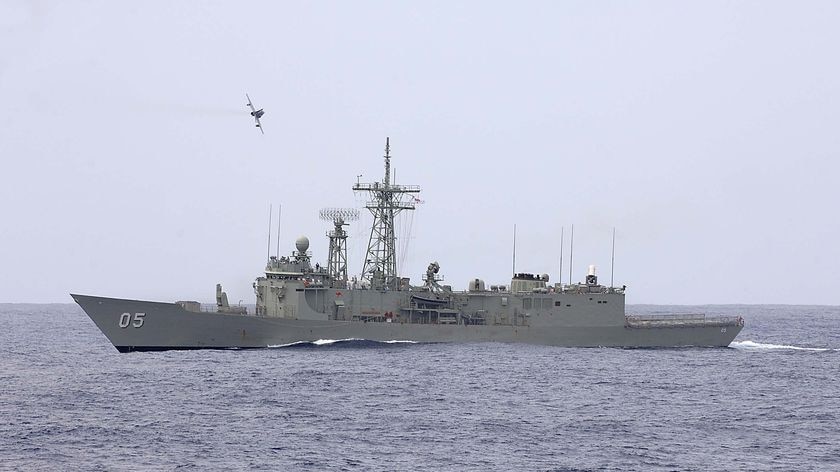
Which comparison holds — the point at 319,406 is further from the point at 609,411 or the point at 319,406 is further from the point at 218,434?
the point at 609,411

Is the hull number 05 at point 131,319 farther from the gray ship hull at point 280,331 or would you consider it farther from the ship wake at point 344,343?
the ship wake at point 344,343

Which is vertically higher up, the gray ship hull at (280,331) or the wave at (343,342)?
the gray ship hull at (280,331)

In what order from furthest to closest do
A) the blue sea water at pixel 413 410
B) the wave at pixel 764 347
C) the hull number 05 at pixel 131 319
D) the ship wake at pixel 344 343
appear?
1. the wave at pixel 764 347
2. the ship wake at pixel 344 343
3. the hull number 05 at pixel 131 319
4. the blue sea water at pixel 413 410

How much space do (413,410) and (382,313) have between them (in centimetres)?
1723

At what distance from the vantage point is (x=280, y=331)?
47.3 m

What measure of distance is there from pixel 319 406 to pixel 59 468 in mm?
10320

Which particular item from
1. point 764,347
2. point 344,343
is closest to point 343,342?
point 344,343

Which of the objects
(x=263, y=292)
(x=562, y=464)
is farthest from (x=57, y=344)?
(x=562, y=464)

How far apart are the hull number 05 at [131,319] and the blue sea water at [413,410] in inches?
56.0

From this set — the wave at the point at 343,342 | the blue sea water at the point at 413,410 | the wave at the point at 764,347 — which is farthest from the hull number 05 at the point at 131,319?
the wave at the point at 764,347

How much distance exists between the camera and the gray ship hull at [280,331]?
148 feet

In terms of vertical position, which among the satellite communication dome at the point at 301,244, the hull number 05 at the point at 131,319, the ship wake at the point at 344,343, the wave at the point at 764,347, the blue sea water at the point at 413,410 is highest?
the satellite communication dome at the point at 301,244

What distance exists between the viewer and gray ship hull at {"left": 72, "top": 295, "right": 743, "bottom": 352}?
45.2 m

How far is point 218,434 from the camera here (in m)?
28.2
